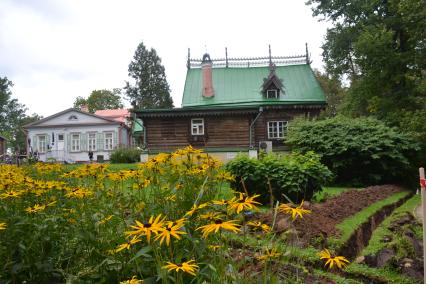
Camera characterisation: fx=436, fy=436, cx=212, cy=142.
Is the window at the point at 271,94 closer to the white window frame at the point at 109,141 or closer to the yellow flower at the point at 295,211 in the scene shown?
the white window frame at the point at 109,141

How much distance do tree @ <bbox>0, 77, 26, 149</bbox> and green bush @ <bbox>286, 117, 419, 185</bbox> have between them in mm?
62871

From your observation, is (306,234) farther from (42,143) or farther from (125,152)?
(42,143)

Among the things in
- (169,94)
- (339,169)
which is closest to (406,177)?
(339,169)

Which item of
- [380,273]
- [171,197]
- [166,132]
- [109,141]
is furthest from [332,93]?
[171,197]

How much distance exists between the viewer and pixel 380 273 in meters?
4.95

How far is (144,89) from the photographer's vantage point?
5272 centimetres

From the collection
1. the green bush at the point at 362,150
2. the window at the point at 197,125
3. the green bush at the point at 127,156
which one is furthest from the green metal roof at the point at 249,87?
the green bush at the point at 362,150

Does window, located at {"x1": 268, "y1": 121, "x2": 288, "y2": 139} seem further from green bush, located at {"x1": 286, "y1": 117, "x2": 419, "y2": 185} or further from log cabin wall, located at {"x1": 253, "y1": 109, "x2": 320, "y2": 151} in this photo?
green bush, located at {"x1": 286, "y1": 117, "x2": 419, "y2": 185}

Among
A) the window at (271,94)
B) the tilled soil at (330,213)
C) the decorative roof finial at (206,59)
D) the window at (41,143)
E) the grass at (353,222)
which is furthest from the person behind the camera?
the window at (41,143)

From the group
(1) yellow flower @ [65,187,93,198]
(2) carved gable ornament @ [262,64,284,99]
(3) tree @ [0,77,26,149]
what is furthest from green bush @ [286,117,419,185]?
(3) tree @ [0,77,26,149]

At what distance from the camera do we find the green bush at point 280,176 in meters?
8.60

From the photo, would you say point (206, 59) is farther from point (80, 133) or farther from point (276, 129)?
point (80, 133)

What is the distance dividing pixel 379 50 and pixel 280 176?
1636 cm

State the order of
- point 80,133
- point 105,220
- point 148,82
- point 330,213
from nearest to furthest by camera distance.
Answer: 1. point 105,220
2. point 330,213
3. point 80,133
4. point 148,82
